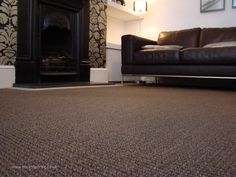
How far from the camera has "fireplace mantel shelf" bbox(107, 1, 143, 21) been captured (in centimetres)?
331

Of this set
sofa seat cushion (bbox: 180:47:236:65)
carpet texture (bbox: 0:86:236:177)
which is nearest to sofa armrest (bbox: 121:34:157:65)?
sofa seat cushion (bbox: 180:47:236:65)

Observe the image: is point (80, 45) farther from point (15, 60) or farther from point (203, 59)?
point (203, 59)

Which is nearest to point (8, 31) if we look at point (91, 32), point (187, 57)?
point (91, 32)

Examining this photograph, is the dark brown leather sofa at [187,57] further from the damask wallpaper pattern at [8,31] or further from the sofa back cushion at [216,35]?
the damask wallpaper pattern at [8,31]

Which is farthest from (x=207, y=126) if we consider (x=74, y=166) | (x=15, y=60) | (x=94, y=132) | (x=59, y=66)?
(x=59, y=66)

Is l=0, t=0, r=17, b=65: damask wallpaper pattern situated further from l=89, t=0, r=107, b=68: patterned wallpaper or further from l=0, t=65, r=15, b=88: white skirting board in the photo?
l=89, t=0, r=107, b=68: patterned wallpaper

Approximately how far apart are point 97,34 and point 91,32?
0.39ft

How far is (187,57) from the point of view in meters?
2.45

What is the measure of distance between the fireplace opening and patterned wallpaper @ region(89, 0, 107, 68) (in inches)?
12.6

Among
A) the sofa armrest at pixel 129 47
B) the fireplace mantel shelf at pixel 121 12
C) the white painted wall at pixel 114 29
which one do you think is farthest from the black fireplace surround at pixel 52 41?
the white painted wall at pixel 114 29

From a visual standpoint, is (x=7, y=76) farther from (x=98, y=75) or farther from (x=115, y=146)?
(x=115, y=146)

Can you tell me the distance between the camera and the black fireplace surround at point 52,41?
7.32 feet

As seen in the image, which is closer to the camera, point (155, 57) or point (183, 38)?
point (155, 57)

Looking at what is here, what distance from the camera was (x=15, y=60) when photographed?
86.2 inches
